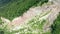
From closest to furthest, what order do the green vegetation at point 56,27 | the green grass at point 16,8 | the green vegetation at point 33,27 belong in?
the green vegetation at point 56,27, the green vegetation at point 33,27, the green grass at point 16,8

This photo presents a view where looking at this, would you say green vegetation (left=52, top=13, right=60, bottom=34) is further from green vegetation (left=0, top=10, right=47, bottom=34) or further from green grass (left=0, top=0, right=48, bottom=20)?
green grass (left=0, top=0, right=48, bottom=20)

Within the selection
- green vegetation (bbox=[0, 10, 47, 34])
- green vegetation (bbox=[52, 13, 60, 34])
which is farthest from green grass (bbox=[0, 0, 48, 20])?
green vegetation (bbox=[52, 13, 60, 34])

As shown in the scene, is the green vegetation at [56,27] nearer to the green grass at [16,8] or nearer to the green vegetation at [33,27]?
the green vegetation at [33,27]

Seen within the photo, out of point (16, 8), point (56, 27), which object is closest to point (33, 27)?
point (56, 27)

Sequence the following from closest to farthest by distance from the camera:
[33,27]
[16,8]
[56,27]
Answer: [56,27] → [33,27] → [16,8]

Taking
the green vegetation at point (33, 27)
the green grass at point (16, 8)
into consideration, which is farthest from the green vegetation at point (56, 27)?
the green grass at point (16, 8)

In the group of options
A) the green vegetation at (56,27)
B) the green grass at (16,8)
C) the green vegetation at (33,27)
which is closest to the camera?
the green vegetation at (56,27)

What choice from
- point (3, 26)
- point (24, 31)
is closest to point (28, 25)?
point (24, 31)

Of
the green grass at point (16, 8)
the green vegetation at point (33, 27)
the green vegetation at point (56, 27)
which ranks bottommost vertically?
the green vegetation at point (56, 27)

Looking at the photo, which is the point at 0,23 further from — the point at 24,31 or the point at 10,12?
the point at 24,31

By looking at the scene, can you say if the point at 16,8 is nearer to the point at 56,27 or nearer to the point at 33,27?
the point at 33,27

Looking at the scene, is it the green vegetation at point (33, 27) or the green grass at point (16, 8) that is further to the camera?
the green grass at point (16, 8)
